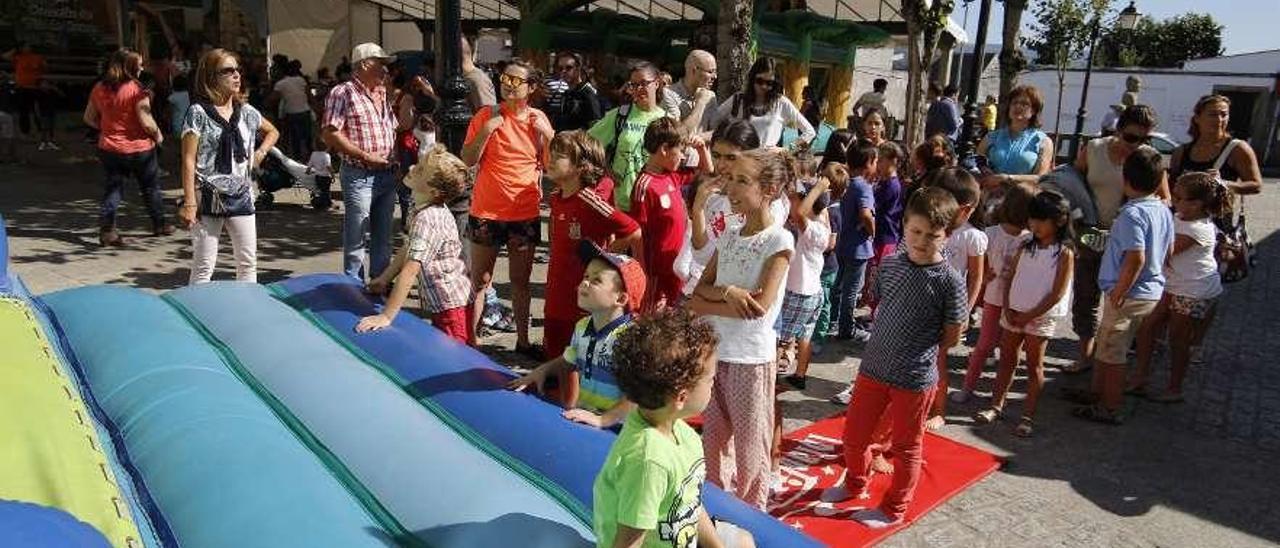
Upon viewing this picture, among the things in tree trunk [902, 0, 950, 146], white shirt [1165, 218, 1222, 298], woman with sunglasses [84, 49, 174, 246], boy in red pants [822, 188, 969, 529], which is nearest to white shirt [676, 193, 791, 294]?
boy in red pants [822, 188, 969, 529]

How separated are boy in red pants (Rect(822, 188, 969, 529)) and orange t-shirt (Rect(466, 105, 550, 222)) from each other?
233cm

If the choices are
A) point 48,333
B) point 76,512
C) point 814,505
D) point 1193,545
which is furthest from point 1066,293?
point 48,333

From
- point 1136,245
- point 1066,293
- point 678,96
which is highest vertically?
point 678,96

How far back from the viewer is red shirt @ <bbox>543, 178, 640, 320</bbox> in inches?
168

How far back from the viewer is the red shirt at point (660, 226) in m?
4.39

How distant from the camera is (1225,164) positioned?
5.50m

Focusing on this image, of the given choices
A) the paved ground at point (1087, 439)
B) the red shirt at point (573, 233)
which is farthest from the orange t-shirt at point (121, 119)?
the red shirt at point (573, 233)

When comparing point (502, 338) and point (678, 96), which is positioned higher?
point (678, 96)

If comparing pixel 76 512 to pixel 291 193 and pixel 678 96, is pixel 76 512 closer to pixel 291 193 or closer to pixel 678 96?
pixel 678 96

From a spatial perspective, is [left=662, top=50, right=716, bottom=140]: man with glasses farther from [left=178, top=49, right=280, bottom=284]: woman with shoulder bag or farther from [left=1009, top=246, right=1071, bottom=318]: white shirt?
[left=178, top=49, right=280, bottom=284]: woman with shoulder bag

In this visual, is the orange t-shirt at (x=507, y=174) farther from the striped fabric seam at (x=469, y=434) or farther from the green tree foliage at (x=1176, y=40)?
the green tree foliage at (x=1176, y=40)

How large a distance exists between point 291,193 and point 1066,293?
30.4 feet

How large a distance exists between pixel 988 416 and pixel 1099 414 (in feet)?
2.26

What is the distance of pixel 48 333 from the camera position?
12.2 ft
